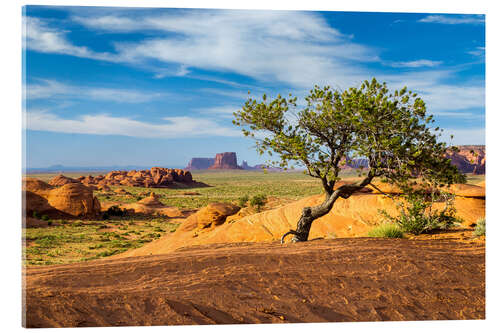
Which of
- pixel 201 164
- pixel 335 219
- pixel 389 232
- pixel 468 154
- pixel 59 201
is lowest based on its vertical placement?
pixel 59 201

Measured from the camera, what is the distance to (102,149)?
546 inches

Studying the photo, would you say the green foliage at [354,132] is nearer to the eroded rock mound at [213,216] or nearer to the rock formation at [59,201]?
the eroded rock mound at [213,216]

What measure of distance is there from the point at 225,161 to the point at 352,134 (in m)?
133

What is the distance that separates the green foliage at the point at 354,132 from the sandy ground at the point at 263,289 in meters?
2.38

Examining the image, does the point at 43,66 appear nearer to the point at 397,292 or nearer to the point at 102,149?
the point at 102,149

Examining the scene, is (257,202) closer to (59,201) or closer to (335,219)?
(335,219)

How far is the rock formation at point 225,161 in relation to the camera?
137 m

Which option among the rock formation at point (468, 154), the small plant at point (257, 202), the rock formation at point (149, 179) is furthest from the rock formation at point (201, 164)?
the rock formation at point (468, 154)

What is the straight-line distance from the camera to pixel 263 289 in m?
5.84

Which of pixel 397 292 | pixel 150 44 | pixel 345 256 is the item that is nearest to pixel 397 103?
pixel 345 256

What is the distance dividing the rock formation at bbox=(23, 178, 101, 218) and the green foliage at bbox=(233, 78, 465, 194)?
25894 mm

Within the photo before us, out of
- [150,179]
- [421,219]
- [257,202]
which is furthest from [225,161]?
[421,219]

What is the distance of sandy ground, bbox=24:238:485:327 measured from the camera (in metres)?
5.30
